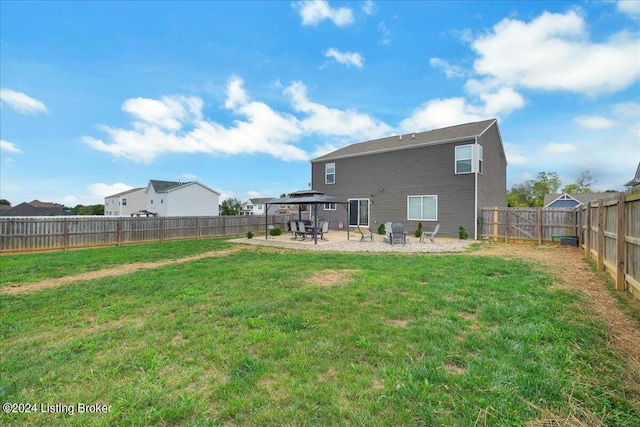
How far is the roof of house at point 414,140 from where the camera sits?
50.7 ft

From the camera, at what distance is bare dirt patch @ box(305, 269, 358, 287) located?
557 cm

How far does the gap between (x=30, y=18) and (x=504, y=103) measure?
71.0 feet

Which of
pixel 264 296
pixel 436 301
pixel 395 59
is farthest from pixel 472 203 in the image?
pixel 264 296

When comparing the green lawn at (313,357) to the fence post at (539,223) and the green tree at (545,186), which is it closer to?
the fence post at (539,223)

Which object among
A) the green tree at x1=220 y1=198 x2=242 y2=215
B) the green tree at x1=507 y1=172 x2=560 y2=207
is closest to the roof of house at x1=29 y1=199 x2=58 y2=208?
the green tree at x1=220 y1=198 x2=242 y2=215

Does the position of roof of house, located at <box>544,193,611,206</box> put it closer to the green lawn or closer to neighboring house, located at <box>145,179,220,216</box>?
the green lawn

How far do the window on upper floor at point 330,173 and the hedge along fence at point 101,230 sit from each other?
252 inches

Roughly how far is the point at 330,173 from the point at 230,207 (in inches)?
1302

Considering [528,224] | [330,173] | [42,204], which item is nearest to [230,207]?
[330,173]

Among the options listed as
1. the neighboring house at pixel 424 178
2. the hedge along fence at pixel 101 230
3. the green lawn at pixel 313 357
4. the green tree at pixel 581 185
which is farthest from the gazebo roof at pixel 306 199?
the green tree at pixel 581 185

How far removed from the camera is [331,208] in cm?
2106

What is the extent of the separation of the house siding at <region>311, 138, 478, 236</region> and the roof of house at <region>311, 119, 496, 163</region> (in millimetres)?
279

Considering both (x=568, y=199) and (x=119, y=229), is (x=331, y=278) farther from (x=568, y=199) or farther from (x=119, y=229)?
(x=568, y=199)

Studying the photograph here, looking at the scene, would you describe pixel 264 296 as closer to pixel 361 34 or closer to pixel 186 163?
pixel 361 34
